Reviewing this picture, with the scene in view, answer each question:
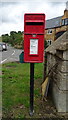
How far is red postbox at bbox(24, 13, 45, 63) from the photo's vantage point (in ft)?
7.84

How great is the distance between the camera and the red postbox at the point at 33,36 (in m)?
2.39

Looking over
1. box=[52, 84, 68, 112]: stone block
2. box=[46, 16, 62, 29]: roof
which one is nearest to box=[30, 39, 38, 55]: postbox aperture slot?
box=[52, 84, 68, 112]: stone block

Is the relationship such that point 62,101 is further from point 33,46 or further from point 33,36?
point 33,36

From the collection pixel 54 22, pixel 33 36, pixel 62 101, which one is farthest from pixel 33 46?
pixel 54 22

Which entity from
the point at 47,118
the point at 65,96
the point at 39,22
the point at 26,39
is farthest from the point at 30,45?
the point at 47,118

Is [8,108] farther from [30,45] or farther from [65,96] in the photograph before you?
[30,45]

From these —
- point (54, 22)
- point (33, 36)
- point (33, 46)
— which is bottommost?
point (33, 46)

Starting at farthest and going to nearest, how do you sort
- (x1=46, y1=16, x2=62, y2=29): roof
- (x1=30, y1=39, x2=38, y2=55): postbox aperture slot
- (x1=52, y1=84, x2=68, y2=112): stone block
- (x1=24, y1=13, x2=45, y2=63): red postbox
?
(x1=46, y1=16, x2=62, y2=29): roof
(x1=52, y1=84, x2=68, y2=112): stone block
(x1=30, y1=39, x2=38, y2=55): postbox aperture slot
(x1=24, y1=13, x2=45, y2=63): red postbox

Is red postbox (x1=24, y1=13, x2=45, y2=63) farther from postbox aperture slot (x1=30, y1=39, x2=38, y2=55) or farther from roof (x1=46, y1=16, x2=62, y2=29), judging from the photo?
roof (x1=46, y1=16, x2=62, y2=29)

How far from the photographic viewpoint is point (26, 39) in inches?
98.3

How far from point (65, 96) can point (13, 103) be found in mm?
1301

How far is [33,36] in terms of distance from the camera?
2.48 m

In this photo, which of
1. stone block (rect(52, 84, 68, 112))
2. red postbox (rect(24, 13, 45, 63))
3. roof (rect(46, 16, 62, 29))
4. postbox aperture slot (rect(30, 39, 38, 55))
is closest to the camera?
red postbox (rect(24, 13, 45, 63))

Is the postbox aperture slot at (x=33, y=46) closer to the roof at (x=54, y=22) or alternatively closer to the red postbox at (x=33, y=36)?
the red postbox at (x=33, y=36)
